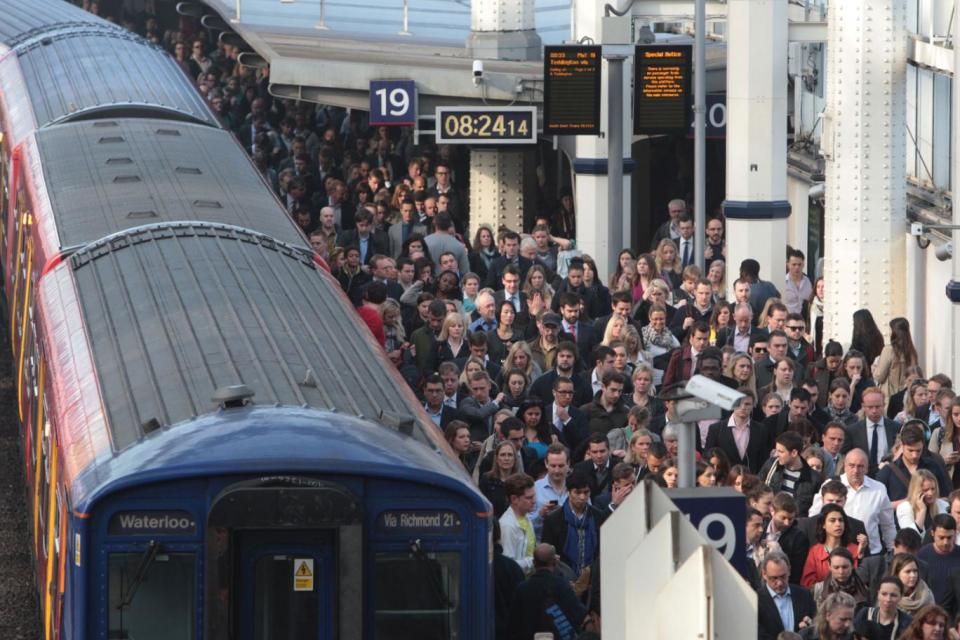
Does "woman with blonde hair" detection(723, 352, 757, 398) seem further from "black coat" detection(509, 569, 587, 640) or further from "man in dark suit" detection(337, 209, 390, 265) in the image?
"man in dark suit" detection(337, 209, 390, 265)

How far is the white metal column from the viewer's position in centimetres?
2077

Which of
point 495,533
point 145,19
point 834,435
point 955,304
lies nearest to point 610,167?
point 955,304

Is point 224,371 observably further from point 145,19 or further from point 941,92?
point 145,19

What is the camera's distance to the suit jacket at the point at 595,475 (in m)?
13.7

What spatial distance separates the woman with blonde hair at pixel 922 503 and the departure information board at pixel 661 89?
8.07 m

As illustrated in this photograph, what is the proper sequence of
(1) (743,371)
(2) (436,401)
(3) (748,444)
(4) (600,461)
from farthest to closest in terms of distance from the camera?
1. (1) (743,371)
2. (2) (436,401)
3. (3) (748,444)
4. (4) (600,461)

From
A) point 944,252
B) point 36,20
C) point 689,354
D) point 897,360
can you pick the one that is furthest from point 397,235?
point 897,360

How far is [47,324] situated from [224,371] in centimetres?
247

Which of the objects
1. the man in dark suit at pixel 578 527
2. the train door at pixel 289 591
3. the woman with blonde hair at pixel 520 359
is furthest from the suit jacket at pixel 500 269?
→ the train door at pixel 289 591

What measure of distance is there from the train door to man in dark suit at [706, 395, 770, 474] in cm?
551

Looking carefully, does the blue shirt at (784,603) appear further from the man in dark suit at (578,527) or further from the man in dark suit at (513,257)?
the man in dark suit at (513,257)

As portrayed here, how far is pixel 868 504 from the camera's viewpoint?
13562mm

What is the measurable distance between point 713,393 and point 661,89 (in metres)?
13.2

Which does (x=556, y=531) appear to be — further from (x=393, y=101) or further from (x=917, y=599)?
(x=393, y=101)
